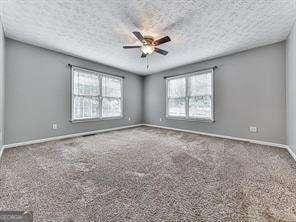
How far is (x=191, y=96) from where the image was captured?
207 inches

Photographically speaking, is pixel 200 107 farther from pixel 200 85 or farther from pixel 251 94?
pixel 251 94

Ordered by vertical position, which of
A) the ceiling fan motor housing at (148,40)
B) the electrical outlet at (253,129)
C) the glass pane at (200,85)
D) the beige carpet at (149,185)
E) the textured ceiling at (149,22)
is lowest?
the beige carpet at (149,185)

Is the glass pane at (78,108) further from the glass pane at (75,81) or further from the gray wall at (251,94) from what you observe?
the gray wall at (251,94)

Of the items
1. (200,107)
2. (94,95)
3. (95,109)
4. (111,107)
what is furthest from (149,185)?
(111,107)

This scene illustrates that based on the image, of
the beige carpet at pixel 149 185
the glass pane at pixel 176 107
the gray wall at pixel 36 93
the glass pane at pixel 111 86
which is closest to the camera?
the beige carpet at pixel 149 185

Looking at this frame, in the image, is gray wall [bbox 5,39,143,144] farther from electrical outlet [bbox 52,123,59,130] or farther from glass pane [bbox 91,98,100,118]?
glass pane [bbox 91,98,100,118]

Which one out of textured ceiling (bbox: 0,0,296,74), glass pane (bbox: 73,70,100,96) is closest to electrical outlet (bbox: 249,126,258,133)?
textured ceiling (bbox: 0,0,296,74)

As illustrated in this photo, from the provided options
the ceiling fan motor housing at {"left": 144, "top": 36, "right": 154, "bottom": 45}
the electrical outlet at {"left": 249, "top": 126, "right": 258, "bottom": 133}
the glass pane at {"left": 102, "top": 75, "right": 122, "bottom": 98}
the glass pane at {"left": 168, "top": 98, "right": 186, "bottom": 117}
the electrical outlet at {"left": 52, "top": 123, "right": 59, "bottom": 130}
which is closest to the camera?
the ceiling fan motor housing at {"left": 144, "top": 36, "right": 154, "bottom": 45}

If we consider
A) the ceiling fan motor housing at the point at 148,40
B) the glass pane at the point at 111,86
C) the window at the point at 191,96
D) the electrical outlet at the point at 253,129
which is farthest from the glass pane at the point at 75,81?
the electrical outlet at the point at 253,129

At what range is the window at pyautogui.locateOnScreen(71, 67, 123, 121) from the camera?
4.57 metres

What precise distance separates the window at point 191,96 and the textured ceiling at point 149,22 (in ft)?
4.15

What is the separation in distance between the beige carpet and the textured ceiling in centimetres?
255

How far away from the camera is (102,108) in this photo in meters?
5.31

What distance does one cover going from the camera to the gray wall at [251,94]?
3.43 m
